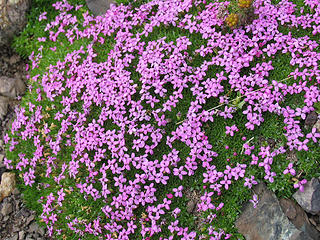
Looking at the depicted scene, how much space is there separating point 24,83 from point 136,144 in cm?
406

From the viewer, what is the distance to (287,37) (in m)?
4.76

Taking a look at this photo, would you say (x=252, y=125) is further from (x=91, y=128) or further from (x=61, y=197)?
(x=61, y=197)

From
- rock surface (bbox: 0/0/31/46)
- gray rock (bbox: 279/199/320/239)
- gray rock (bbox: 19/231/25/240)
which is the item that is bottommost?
gray rock (bbox: 279/199/320/239)

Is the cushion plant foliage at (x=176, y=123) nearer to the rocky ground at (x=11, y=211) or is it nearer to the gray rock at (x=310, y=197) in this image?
the gray rock at (x=310, y=197)

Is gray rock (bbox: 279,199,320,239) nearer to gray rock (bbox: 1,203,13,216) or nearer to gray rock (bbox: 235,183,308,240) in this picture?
gray rock (bbox: 235,183,308,240)

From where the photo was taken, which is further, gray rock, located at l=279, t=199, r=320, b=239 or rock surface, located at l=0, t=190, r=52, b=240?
rock surface, located at l=0, t=190, r=52, b=240

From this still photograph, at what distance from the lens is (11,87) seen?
7316 mm

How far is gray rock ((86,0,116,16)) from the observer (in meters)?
6.45

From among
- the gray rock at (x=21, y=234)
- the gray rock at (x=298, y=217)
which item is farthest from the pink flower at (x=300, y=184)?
the gray rock at (x=21, y=234)

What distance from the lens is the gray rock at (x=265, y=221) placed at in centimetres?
396

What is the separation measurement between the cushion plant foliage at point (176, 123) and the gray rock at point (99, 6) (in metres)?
0.69

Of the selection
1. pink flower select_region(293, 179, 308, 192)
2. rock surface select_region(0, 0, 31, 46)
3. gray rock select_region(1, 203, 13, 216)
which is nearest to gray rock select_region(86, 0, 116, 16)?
rock surface select_region(0, 0, 31, 46)

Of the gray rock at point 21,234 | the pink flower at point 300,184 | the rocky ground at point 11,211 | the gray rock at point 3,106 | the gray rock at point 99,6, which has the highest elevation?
the gray rock at point 99,6

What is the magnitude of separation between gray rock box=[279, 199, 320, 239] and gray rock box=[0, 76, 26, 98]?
6.01m
